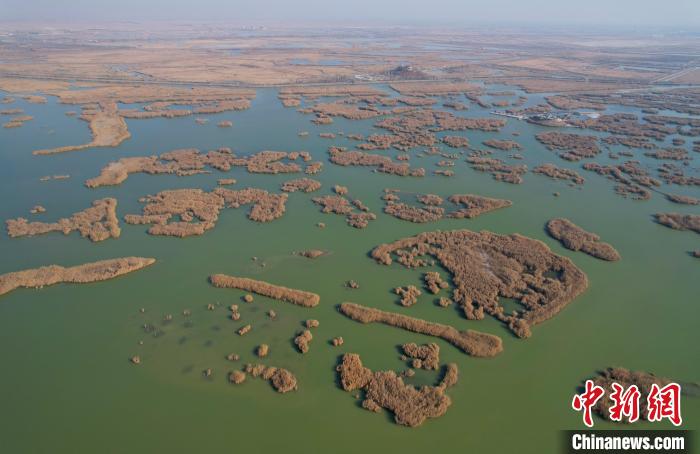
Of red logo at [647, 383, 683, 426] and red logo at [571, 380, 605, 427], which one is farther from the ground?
red logo at [647, 383, 683, 426]

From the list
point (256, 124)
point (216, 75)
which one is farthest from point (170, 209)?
point (216, 75)

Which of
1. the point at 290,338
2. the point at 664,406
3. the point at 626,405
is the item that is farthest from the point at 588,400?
the point at 290,338

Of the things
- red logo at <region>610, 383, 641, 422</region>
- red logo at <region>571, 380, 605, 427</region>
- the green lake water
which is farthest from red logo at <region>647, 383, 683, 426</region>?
red logo at <region>571, 380, 605, 427</region>

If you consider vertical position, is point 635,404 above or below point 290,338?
above

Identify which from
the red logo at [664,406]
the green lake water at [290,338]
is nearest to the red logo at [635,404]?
the red logo at [664,406]

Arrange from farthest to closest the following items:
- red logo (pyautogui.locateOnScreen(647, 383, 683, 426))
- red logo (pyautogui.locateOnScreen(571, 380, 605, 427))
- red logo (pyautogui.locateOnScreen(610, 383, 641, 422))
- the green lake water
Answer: red logo (pyautogui.locateOnScreen(571, 380, 605, 427)) → red logo (pyautogui.locateOnScreen(610, 383, 641, 422)) → red logo (pyautogui.locateOnScreen(647, 383, 683, 426)) → the green lake water

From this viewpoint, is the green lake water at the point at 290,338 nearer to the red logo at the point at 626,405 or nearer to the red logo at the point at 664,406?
the red logo at the point at 664,406

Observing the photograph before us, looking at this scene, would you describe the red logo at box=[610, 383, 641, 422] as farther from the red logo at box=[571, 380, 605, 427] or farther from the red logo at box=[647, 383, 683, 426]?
the red logo at box=[571, 380, 605, 427]

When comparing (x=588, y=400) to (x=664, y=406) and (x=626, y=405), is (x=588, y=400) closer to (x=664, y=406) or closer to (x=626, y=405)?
(x=626, y=405)

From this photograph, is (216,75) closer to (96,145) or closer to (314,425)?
(96,145)
